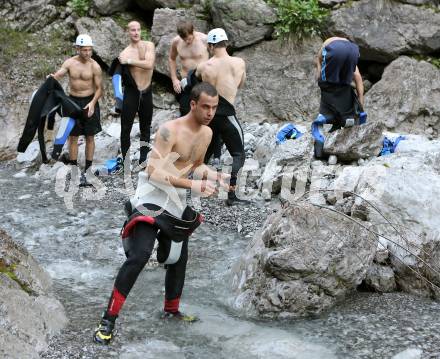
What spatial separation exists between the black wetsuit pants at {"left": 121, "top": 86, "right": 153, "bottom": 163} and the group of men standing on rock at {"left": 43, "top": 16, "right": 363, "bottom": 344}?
1 cm

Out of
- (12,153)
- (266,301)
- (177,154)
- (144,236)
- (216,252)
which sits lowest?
(12,153)

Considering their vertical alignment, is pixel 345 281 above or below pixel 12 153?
above

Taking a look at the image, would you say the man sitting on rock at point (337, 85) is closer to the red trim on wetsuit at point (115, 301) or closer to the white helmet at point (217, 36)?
the white helmet at point (217, 36)

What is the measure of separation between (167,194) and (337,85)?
391 cm

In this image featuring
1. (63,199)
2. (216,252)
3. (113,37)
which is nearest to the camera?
(216,252)

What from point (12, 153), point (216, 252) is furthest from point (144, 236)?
point (12, 153)

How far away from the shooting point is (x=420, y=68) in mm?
10789

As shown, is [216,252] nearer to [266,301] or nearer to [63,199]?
[266,301]

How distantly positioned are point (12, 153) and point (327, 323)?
731cm

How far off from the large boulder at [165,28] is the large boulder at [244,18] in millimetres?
412

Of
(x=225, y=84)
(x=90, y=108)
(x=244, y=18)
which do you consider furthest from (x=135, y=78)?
(x=244, y=18)

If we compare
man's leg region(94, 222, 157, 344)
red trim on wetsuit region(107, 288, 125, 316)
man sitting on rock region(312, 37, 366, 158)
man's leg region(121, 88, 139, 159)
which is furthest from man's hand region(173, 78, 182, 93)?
red trim on wetsuit region(107, 288, 125, 316)

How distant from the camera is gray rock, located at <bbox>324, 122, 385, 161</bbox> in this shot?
7293mm

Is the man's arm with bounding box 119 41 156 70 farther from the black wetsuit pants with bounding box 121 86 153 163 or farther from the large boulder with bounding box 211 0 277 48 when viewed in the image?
the large boulder with bounding box 211 0 277 48
